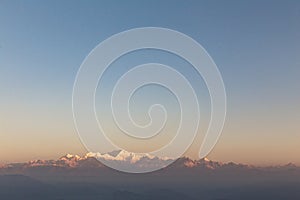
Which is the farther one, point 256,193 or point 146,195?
point 146,195

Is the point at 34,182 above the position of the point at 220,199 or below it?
above

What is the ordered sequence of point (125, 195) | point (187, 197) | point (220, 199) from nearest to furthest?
point (220, 199), point (187, 197), point (125, 195)

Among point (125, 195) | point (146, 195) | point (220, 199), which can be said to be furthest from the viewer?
point (125, 195)

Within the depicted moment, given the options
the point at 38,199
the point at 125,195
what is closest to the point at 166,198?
the point at 125,195

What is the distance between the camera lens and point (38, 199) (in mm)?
176875

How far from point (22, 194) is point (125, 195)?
1708 inches

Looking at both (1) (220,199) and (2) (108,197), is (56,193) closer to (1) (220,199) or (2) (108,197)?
(2) (108,197)

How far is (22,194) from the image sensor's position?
166875 millimetres

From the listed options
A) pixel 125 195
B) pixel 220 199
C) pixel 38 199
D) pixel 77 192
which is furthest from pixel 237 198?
pixel 38 199

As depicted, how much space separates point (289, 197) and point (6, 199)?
11376 centimetres

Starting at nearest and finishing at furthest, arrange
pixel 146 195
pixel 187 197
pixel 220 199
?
pixel 220 199
pixel 187 197
pixel 146 195

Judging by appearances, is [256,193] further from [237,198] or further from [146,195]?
[146,195]

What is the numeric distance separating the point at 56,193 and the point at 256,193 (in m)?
87.6

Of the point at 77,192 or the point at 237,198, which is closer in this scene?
the point at 237,198
